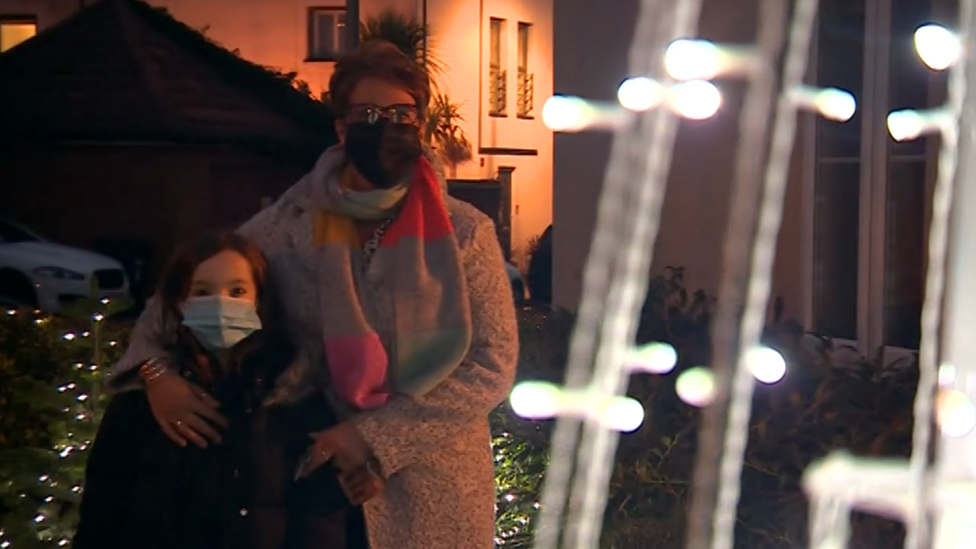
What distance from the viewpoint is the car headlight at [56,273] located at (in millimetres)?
14008

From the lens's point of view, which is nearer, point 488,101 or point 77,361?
point 77,361

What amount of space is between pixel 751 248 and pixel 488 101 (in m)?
19.9

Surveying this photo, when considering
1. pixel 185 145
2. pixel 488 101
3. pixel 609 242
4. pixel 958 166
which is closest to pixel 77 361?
pixel 609 242

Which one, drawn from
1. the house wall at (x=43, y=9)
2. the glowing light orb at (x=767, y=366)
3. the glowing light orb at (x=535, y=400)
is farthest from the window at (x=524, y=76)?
the glowing light orb at (x=767, y=366)

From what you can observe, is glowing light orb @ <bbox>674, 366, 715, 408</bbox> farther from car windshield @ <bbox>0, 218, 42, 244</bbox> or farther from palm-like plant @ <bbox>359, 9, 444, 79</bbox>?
palm-like plant @ <bbox>359, 9, 444, 79</bbox>

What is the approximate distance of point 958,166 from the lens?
1.76m

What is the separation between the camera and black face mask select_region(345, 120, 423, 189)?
2.42 metres

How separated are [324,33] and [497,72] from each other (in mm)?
3529

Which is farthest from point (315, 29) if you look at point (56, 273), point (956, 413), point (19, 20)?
point (956, 413)

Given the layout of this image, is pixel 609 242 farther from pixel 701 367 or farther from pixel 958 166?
pixel 958 166

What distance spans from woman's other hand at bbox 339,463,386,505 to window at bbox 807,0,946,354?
265 cm

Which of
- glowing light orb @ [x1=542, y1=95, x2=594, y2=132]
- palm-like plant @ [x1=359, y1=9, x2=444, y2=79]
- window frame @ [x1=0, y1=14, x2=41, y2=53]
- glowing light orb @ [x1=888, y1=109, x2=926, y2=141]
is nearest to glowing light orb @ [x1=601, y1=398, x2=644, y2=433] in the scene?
glowing light orb @ [x1=888, y1=109, x2=926, y2=141]

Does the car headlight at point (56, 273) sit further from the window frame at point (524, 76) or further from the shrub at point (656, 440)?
the window frame at point (524, 76)

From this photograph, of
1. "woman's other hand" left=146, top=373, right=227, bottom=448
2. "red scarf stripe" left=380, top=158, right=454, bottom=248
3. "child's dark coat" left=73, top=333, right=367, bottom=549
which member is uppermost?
"red scarf stripe" left=380, top=158, right=454, bottom=248
